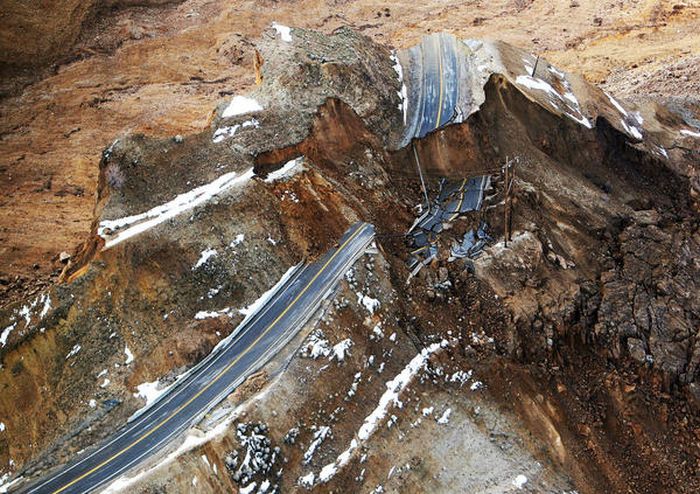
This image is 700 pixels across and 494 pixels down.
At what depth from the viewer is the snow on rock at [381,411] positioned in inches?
816

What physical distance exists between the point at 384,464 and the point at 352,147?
15.7m

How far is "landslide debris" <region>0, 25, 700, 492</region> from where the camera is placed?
21.8 meters

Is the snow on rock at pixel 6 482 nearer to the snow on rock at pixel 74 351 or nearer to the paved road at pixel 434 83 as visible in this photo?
the snow on rock at pixel 74 351

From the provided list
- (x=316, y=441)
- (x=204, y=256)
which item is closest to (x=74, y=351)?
(x=204, y=256)

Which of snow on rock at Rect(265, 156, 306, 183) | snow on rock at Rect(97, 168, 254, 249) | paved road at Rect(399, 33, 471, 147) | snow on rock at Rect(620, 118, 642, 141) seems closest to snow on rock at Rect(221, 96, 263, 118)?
snow on rock at Rect(265, 156, 306, 183)

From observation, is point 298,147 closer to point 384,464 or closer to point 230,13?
point 384,464

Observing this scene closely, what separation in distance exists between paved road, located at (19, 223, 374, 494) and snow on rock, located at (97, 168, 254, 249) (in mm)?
4916

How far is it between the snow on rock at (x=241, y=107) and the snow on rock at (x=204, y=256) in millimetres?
7935

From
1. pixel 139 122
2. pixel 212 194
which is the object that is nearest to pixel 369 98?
pixel 212 194

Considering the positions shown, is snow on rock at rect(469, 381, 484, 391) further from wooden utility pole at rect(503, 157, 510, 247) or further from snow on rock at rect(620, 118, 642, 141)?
snow on rock at rect(620, 118, 642, 141)

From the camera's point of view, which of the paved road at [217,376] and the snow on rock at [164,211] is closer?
the paved road at [217,376]

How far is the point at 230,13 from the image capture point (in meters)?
53.3

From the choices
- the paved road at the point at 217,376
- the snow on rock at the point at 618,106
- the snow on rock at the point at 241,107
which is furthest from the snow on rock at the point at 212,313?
the snow on rock at the point at 618,106

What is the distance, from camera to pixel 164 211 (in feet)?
85.3
